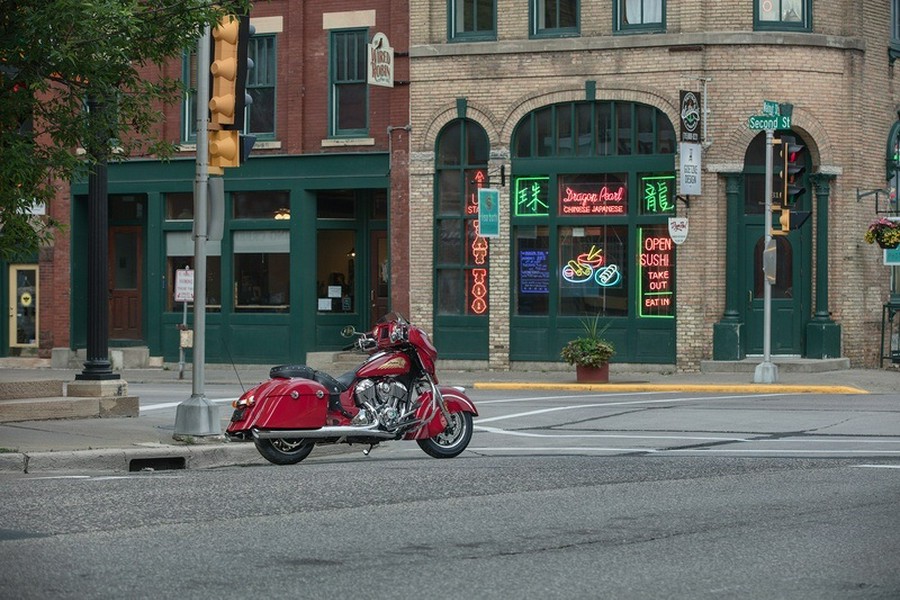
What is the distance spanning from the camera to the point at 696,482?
38.0ft

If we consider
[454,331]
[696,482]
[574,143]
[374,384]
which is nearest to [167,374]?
[454,331]

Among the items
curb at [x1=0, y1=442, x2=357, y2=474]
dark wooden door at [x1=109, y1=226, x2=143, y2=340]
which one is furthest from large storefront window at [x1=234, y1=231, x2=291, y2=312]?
curb at [x1=0, y1=442, x2=357, y2=474]

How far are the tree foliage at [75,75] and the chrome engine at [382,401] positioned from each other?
3.74 metres

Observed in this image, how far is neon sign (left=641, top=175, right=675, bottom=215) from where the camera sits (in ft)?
91.1

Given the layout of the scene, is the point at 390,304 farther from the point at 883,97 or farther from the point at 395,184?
the point at 883,97

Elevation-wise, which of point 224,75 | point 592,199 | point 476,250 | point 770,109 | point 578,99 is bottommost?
point 476,250

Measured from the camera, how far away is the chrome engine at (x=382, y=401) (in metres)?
13.4

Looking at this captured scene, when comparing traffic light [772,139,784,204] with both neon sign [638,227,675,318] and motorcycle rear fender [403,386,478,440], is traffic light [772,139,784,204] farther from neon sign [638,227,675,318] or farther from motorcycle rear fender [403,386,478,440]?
motorcycle rear fender [403,386,478,440]

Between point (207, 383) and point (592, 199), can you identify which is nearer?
point (207, 383)

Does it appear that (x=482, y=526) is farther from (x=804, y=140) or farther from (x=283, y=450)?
(x=804, y=140)

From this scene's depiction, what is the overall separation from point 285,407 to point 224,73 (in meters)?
3.91

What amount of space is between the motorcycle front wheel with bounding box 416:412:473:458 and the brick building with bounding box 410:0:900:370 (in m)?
14.0

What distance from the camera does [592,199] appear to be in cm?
2828

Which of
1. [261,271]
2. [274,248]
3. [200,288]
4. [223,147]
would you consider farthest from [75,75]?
[261,271]
